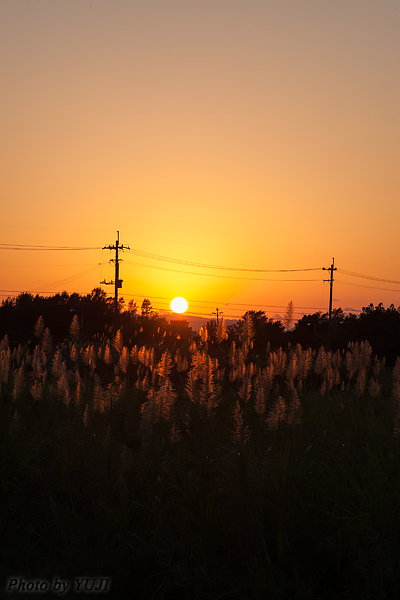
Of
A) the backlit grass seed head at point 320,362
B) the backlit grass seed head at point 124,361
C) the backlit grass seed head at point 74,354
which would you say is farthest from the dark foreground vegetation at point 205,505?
the backlit grass seed head at point 74,354

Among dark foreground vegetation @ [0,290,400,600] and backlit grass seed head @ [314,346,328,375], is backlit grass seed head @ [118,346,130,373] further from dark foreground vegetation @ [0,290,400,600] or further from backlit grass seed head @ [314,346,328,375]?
backlit grass seed head @ [314,346,328,375]

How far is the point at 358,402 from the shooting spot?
965cm

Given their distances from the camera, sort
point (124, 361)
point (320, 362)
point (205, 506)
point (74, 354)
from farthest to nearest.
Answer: point (74, 354)
point (320, 362)
point (124, 361)
point (205, 506)

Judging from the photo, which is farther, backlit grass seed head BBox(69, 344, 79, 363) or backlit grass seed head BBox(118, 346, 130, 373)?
backlit grass seed head BBox(69, 344, 79, 363)

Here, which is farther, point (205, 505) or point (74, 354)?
point (74, 354)

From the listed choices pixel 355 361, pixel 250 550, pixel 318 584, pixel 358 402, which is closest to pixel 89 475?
pixel 250 550

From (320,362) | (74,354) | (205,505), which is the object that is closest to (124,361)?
(74,354)

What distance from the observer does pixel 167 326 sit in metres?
18.4

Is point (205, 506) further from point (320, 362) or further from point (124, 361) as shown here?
point (320, 362)

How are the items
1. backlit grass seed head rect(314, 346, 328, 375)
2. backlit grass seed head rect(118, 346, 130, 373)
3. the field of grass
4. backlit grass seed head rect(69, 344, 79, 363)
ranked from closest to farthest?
the field of grass < backlit grass seed head rect(118, 346, 130, 373) < backlit grass seed head rect(314, 346, 328, 375) < backlit grass seed head rect(69, 344, 79, 363)

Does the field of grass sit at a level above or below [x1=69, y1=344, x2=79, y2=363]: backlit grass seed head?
below

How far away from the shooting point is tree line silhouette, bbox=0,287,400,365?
17.1 m

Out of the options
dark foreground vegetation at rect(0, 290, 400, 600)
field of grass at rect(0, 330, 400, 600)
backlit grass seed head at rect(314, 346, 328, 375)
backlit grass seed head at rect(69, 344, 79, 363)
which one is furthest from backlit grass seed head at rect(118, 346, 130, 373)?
backlit grass seed head at rect(314, 346, 328, 375)

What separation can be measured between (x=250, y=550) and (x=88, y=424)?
2938 mm
